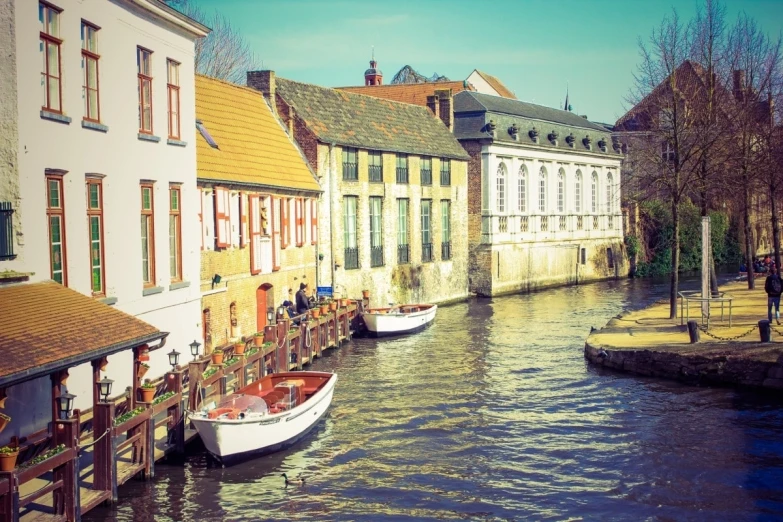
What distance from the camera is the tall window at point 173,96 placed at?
20.8 metres

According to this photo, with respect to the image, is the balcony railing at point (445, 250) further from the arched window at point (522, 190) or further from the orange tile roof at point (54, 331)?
the orange tile roof at point (54, 331)

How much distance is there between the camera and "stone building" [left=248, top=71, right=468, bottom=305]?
34.6m

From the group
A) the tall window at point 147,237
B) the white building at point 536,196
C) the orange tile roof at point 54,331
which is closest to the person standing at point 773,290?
the tall window at point 147,237

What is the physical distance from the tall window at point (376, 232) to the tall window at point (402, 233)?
5.06 ft

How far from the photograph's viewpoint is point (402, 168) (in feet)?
132

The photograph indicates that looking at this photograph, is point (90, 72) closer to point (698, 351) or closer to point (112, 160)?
point (112, 160)

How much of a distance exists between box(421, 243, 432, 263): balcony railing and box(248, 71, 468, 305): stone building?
0.15 feet

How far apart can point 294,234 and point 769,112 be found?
60.9 feet

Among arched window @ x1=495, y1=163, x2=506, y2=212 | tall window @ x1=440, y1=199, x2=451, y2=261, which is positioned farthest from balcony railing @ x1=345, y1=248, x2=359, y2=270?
arched window @ x1=495, y1=163, x2=506, y2=212

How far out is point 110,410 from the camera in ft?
43.6

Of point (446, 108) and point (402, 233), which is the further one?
point (446, 108)

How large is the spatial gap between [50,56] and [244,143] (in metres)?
13.6

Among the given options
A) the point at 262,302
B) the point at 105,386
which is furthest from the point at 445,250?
the point at 105,386

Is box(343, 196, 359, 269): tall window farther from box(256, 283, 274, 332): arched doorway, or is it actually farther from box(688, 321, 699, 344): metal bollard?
box(688, 321, 699, 344): metal bollard
